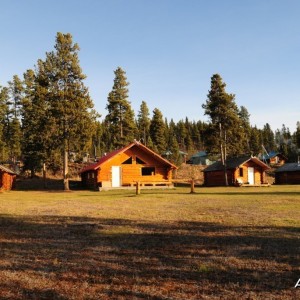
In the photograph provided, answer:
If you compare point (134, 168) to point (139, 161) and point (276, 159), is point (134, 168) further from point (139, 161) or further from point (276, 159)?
point (276, 159)

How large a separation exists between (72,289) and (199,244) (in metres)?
4.07

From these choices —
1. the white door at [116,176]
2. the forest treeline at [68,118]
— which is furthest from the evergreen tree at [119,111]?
the white door at [116,176]

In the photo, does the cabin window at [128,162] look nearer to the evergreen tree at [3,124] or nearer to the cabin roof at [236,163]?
the cabin roof at [236,163]

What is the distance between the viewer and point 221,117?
48750mm

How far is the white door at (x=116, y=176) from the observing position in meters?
40.6

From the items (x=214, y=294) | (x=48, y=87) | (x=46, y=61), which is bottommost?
(x=214, y=294)

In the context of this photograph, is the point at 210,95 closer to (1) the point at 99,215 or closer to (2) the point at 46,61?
(2) the point at 46,61

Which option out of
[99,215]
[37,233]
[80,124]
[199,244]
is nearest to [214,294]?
[199,244]

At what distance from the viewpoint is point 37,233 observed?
425 inches

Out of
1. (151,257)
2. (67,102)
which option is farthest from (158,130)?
(151,257)

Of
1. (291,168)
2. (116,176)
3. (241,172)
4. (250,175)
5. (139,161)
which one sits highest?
(139,161)

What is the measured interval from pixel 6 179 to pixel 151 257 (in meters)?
34.5

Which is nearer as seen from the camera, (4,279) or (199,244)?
(4,279)

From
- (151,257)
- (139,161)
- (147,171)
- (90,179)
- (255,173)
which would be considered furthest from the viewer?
(255,173)
